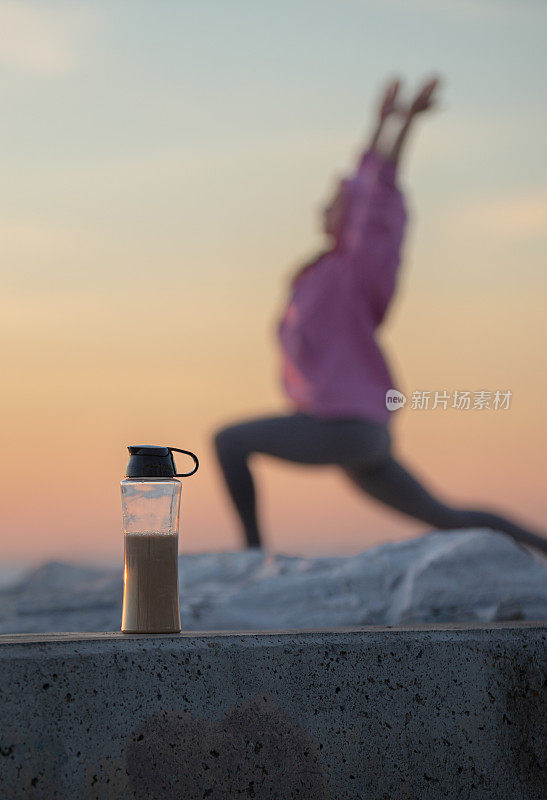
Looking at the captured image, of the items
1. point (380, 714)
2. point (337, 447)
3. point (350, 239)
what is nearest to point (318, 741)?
point (380, 714)

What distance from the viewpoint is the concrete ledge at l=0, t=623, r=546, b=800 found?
1.72 metres

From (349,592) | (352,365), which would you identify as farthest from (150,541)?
(352,365)

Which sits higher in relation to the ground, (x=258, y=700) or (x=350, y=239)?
(x=350, y=239)

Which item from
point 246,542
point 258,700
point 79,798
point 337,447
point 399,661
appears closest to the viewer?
point 79,798

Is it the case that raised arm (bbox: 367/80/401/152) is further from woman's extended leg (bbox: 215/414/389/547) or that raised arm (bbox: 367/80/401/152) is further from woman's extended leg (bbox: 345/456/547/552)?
woman's extended leg (bbox: 345/456/547/552)

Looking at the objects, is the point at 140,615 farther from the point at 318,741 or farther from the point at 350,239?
the point at 350,239

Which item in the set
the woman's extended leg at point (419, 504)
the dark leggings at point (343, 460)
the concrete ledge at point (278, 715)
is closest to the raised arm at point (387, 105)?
the dark leggings at point (343, 460)

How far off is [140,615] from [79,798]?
34cm

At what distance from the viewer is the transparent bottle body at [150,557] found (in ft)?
6.25

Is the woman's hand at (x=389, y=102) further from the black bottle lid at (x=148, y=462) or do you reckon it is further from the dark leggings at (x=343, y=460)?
the black bottle lid at (x=148, y=462)

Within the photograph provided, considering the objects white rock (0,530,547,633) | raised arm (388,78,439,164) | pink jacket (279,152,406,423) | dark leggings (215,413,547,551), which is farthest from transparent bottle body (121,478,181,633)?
raised arm (388,78,439,164)

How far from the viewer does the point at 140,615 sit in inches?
75.5

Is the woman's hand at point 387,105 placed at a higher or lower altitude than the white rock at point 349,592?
higher

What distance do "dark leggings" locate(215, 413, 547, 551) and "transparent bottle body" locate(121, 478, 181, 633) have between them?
3.02 m
